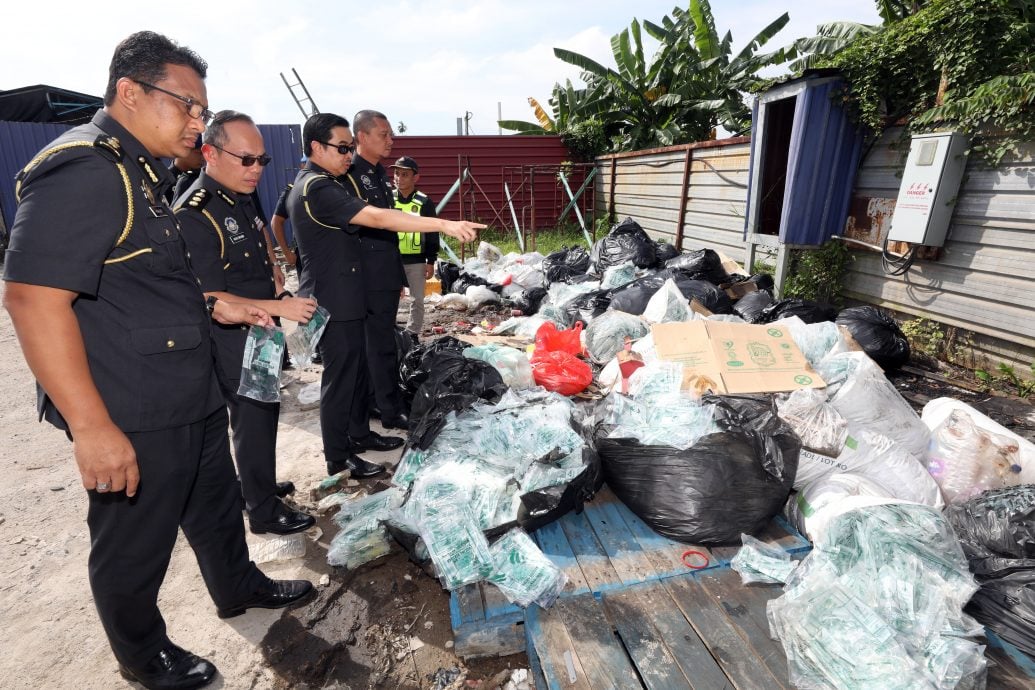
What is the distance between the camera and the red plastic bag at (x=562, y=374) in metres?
3.28

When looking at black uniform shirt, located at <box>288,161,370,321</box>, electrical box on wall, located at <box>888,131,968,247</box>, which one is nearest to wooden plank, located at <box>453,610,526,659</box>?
black uniform shirt, located at <box>288,161,370,321</box>

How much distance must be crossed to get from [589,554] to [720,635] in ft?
1.78

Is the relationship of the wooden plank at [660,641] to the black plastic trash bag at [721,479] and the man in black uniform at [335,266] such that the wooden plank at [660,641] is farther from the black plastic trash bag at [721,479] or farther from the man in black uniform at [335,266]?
the man in black uniform at [335,266]

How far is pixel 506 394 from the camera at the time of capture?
274 centimetres

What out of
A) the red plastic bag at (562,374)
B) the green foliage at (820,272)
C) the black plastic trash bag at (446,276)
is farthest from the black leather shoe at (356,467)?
the black plastic trash bag at (446,276)

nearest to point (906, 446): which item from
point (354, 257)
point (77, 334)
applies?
point (354, 257)

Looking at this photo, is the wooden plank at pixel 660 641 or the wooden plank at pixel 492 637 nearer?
the wooden plank at pixel 660 641

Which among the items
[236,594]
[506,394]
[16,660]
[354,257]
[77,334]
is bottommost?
[16,660]

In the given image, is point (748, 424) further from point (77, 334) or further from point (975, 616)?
point (77, 334)

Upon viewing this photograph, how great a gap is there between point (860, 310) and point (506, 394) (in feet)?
8.97

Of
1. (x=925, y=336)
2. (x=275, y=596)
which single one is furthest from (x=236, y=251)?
(x=925, y=336)

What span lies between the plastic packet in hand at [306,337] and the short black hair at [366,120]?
135 cm

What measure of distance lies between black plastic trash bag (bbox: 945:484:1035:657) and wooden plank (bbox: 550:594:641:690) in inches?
46.1

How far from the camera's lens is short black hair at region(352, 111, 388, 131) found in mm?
3178
